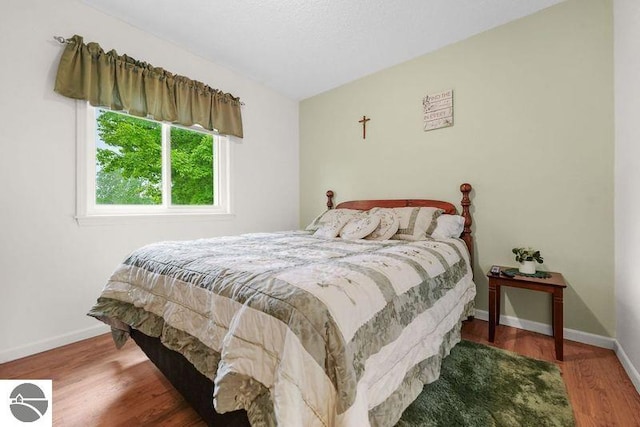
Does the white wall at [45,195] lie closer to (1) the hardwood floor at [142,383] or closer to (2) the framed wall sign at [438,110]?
(1) the hardwood floor at [142,383]

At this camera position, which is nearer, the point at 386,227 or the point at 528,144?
the point at 528,144

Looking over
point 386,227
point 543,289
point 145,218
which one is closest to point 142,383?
Answer: point 145,218

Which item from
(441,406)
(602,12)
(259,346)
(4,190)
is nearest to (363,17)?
(602,12)

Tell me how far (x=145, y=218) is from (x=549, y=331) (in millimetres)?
3429

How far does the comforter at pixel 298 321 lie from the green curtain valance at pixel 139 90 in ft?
4.29

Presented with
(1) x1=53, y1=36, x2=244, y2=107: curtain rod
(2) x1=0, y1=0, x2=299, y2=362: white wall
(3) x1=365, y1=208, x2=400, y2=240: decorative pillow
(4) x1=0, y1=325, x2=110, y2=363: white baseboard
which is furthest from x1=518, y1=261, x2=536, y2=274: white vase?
(1) x1=53, y1=36, x2=244, y2=107: curtain rod

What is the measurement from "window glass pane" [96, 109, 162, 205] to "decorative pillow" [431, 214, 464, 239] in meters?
2.58

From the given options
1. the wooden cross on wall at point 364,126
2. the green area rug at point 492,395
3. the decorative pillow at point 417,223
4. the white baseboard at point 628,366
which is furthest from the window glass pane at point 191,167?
the white baseboard at point 628,366

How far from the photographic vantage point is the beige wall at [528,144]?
198 centimetres

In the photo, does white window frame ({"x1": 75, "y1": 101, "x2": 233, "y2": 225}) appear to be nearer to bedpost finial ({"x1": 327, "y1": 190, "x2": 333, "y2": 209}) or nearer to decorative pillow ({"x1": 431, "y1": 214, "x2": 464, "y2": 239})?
bedpost finial ({"x1": 327, "y1": 190, "x2": 333, "y2": 209})

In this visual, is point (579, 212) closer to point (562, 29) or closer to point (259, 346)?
point (562, 29)

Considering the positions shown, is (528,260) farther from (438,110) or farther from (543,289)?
(438,110)

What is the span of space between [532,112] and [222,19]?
2608 mm

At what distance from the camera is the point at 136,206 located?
2.55m
